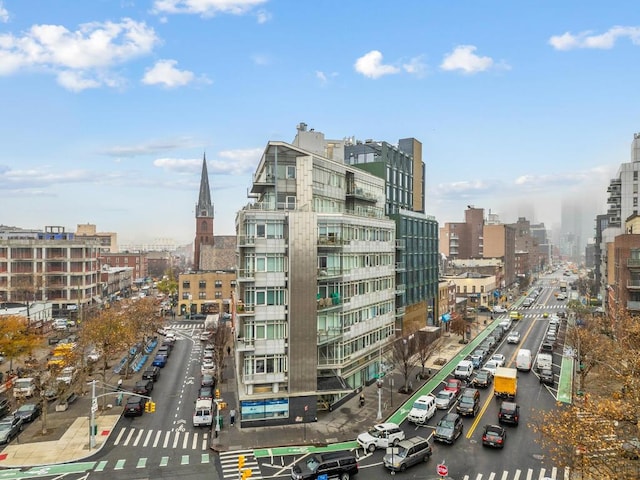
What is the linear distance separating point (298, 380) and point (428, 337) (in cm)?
2451

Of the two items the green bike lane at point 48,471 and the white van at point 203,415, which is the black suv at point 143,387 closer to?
the white van at point 203,415

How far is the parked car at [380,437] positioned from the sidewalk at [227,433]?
2.15m

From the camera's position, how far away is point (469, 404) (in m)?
44.0

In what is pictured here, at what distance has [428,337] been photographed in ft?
200

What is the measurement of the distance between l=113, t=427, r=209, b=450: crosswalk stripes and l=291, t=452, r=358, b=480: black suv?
10.3m

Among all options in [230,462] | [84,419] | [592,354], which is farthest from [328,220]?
[592,354]

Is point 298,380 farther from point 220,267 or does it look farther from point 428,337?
point 220,267

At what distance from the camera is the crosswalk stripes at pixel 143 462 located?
112ft

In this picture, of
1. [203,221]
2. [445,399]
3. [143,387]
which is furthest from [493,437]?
[203,221]

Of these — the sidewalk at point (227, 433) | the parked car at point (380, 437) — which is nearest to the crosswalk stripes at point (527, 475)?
the parked car at point (380, 437)

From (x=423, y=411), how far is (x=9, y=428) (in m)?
35.5

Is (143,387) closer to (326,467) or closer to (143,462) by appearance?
(143,462)

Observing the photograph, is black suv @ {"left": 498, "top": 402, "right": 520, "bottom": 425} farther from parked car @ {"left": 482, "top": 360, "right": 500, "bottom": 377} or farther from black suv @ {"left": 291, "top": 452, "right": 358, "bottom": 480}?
black suv @ {"left": 291, "top": 452, "right": 358, "bottom": 480}

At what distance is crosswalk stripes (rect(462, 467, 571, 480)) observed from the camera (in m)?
31.6
